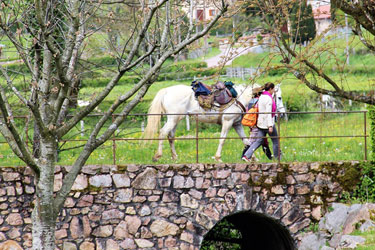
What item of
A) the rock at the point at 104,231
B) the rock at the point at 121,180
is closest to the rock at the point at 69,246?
the rock at the point at 104,231

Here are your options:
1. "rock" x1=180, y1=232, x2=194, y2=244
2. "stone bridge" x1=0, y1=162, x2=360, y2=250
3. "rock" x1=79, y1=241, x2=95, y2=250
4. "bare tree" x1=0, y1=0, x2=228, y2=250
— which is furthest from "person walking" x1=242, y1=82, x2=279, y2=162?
"bare tree" x1=0, y1=0, x2=228, y2=250

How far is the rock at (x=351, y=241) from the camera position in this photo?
39.0 ft

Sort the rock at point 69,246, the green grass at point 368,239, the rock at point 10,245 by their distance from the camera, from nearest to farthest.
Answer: the green grass at point 368,239
the rock at point 10,245
the rock at point 69,246

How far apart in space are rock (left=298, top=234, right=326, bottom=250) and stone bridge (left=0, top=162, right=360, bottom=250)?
5.8 inches

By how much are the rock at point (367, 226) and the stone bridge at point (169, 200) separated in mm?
1154

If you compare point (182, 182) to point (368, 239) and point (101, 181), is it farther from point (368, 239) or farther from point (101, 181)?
point (368, 239)

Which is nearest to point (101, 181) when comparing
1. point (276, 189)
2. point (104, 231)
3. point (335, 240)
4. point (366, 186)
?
point (104, 231)

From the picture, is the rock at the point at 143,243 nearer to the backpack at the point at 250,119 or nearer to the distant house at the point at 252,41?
the backpack at the point at 250,119

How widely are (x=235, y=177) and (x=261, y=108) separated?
174 cm

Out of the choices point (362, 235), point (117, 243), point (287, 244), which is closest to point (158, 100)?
point (117, 243)

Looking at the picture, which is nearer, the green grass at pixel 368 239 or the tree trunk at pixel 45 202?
the tree trunk at pixel 45 202

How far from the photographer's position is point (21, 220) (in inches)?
506

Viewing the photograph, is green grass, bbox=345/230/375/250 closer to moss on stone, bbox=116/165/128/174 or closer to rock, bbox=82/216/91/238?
moss on stone, bbox=116/165/128/174

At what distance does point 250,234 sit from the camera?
18188mm
